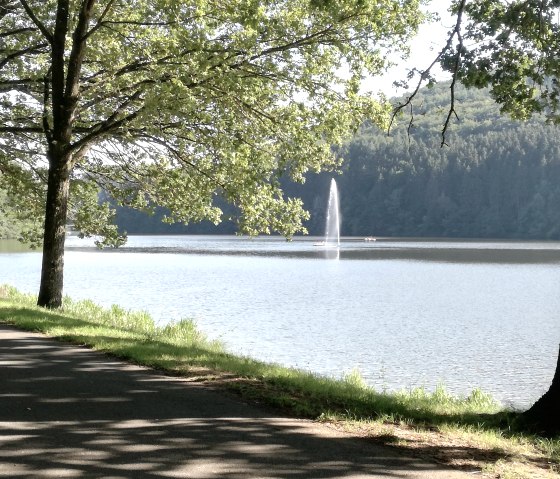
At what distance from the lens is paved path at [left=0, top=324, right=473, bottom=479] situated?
225 inches

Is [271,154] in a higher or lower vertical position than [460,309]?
higher

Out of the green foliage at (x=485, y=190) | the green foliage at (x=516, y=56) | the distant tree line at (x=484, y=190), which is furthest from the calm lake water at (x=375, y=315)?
the green foliage at (x=485, y=190)

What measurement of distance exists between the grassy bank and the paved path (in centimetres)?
41

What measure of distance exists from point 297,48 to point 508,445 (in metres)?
11.6

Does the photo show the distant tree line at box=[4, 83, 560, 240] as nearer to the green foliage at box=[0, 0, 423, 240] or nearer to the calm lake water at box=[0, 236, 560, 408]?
the calm lake water at box=[0, 236, 560, 408]

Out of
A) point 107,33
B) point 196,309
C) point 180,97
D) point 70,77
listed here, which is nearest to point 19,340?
point 180,97

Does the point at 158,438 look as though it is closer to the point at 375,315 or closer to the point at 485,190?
the point at 375,315

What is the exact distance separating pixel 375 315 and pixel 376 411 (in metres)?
22.3

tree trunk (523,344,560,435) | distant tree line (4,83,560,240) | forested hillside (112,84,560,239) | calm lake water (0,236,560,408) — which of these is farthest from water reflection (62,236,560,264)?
tree trunk (523,344,560,435)

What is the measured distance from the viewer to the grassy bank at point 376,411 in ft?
21.3

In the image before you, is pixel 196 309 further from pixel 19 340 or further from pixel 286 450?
pixel 286 450

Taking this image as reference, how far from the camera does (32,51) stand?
1870cm

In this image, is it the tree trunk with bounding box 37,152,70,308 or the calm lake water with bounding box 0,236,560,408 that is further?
the calm lake water with bounding box 0,236,560,408

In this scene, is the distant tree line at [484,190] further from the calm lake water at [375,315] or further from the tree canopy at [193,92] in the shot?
the tree canopy at [193,92]
